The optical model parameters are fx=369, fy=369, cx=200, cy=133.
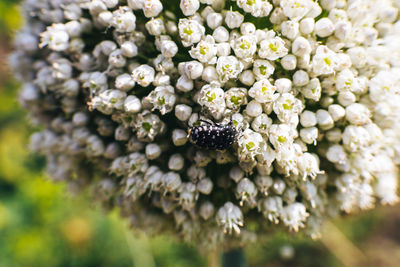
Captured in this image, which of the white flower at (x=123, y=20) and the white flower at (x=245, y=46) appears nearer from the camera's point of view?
the white flower at (x=245, y=46)

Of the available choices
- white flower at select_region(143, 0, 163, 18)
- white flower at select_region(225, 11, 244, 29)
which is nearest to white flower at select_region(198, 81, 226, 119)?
white flower at select_region(225, 11, 244, 29)

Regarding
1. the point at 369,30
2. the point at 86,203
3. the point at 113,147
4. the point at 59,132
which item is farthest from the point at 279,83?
the point at 86,203

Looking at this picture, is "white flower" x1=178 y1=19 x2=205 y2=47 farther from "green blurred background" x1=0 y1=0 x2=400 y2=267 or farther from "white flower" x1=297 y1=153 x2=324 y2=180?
"green blurred background" x1=0 y1=0 x2=400 y2=267

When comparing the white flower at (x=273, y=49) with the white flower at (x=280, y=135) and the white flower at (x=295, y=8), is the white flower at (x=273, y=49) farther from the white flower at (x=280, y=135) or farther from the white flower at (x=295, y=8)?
the white flower at (x=280, y=135)

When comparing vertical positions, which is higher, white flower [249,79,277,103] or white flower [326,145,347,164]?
white flower [249,79,277,103]

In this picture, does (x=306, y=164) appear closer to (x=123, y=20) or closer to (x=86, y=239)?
(x=123, y=20)

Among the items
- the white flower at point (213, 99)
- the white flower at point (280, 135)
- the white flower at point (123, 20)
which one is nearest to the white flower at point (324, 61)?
the white flower at point (280, 135)

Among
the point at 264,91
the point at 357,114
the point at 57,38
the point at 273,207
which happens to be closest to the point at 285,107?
the point at 264,91
